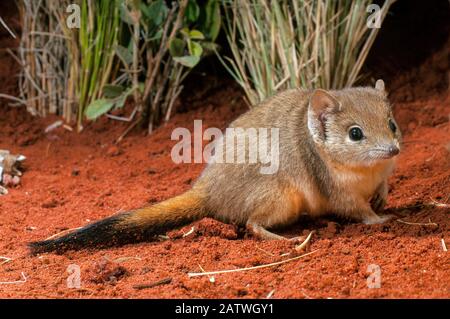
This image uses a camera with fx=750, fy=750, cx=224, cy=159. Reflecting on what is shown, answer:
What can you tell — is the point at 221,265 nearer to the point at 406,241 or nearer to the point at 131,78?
the point at 406,241

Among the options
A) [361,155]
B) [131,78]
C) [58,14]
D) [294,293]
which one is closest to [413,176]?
[361,155]

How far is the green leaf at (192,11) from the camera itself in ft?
22.0

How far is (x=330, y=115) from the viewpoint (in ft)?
15.2

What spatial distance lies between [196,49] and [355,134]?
7.90 feet

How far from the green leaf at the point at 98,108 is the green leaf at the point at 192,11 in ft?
3.41

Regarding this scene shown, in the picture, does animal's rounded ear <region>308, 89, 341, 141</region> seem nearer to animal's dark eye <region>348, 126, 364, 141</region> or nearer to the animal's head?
Answer: the animal's head

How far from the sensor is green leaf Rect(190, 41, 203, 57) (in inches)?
257

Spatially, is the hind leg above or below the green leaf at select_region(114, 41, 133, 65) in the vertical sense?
below

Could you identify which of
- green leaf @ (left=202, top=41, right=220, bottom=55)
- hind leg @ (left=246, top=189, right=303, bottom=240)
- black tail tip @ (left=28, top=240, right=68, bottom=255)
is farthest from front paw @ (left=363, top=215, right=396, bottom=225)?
green leaf @ (left=202, top=41, right=220, bottom=55)

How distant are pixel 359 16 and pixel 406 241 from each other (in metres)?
2.38

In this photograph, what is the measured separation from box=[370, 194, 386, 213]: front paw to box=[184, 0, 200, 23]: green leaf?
260 centimetres

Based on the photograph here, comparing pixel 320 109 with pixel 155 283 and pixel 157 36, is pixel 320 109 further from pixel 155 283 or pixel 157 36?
pixel 157 36

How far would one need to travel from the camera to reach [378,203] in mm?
5039

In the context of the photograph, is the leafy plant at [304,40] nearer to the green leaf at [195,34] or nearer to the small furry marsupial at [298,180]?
the green leaf at [195,34]
